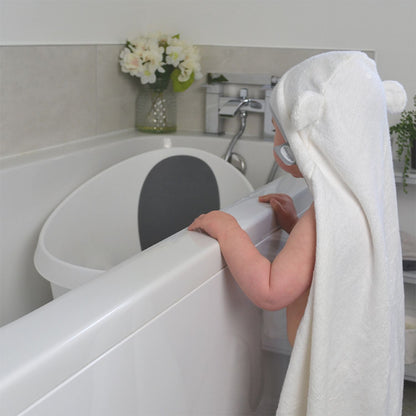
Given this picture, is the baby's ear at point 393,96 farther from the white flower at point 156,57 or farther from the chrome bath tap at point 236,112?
the white flower at point 156,57

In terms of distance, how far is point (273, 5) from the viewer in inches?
79.7

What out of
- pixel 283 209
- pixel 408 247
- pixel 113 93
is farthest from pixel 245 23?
pixel 283 209

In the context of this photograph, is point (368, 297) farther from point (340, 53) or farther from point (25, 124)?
point (25, 124)

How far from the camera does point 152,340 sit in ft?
2.41

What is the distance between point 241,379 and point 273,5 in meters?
1.39

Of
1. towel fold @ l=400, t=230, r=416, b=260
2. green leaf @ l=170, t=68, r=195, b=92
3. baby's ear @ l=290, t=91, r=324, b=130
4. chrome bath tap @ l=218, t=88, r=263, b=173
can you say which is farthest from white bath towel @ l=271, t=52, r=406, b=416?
green leaf @ l=170, t=68, r=195, b=92

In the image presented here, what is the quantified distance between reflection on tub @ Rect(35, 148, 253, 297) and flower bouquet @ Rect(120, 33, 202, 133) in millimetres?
307

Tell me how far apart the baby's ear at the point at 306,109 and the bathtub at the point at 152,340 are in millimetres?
211

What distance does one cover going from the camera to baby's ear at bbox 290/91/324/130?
2.73 ft

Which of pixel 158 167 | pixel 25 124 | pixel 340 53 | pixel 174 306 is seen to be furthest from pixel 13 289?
pixel 340 53

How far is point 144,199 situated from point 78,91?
39 cm

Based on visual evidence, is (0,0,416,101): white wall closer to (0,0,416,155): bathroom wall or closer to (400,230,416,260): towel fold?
(0,0,416,155): bathroom wall

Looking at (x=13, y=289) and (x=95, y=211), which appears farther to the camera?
(x=95, y=211)

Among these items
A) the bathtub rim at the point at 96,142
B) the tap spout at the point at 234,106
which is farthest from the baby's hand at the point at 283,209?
the tap spout at the point at 234,106
